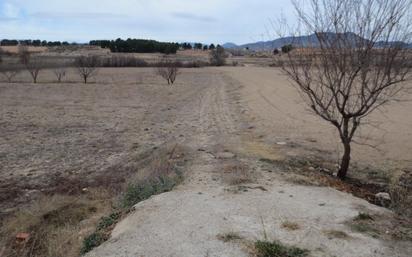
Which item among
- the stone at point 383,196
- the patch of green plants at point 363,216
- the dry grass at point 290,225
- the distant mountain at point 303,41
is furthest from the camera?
the distant mountain at point 303,41

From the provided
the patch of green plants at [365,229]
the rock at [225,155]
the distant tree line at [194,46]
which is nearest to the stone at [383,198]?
the patch of green plants at [365,229]

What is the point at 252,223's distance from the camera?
5676 mm

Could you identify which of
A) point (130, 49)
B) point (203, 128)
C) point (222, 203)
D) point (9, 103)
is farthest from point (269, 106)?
point (130, 49)

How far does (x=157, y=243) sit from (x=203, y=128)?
10.0 m

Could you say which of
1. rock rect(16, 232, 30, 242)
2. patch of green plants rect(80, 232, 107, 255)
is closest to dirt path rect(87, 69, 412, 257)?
patch of green plants rect(80, 232, 107, 255)

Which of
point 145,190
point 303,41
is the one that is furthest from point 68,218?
point 303,41

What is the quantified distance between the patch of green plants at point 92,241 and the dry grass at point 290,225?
2.02 m

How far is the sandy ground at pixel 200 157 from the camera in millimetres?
5191

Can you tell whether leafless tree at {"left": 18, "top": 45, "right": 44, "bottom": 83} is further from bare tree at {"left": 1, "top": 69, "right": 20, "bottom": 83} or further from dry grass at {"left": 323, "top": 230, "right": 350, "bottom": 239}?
dry grass at {"left": 323, "top": 230, "right": 350, "bottom": 239}

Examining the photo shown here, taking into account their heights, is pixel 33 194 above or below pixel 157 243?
below

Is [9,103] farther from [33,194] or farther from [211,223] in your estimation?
[211,223]

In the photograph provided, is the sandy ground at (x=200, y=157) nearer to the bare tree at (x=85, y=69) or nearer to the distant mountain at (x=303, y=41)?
the distant mountain at (x=303, y=41)

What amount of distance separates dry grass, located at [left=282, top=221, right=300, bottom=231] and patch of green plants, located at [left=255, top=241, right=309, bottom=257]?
53 cm

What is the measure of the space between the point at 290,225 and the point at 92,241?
2.22 metres
